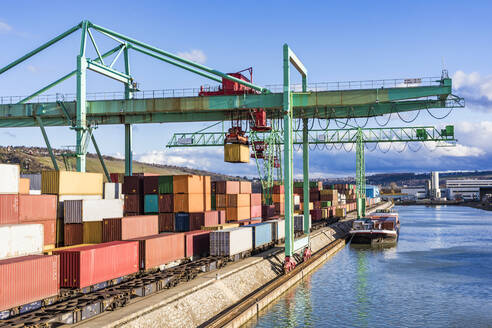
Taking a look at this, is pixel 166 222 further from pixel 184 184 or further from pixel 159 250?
pixel 159 250

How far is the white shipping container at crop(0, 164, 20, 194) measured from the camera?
29922mm

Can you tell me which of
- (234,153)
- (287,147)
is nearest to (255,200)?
(234,153)

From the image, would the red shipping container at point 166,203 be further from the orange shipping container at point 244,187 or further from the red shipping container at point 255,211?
the red shipping container at point 255,211

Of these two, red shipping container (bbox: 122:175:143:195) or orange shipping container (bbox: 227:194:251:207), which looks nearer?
red shipping container (bbox: 122:175:143:195)

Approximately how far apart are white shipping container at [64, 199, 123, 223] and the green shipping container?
758cm

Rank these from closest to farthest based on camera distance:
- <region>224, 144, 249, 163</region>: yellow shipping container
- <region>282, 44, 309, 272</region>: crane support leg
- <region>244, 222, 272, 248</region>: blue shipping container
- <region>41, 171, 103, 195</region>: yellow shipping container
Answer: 1. <region>41, 171, 103, 195</region>: yellow shipping container
2. <region>282, 44, 309, 272</region>: crane support leg
3. <region>224, 144, 249, 163</region>: yellow shipping container
4. <region>244, 222, 272, 248</region>: blue shipping container

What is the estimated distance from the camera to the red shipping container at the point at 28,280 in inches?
802

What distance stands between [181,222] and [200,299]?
17.2 m

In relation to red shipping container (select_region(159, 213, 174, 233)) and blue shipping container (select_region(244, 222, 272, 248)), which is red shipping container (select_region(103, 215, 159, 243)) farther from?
blue shipping container (select_region(244, 222, 272, 248))

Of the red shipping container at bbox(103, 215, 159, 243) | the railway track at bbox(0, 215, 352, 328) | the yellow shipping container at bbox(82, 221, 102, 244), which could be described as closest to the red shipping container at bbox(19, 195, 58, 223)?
the yellow shipping container at bbox(82, 221, 102, 244)

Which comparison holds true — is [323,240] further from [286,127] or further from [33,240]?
[33,240]

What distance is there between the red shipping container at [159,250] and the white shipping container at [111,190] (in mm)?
13998

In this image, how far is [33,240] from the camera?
88.0 ft

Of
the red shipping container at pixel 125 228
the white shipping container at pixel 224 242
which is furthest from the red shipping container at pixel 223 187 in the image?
the red shipping container at pixel 125 228
